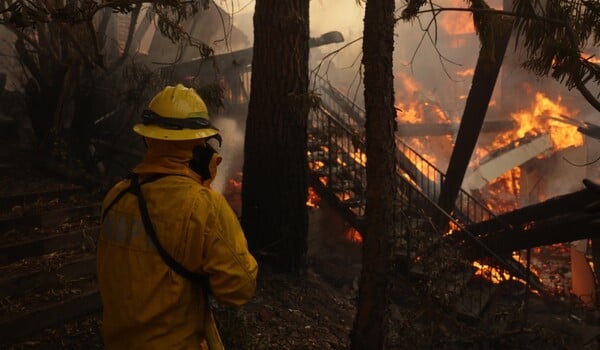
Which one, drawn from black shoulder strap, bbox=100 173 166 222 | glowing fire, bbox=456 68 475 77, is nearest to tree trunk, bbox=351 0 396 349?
black shoulder strap, bbox=100 173 166 222

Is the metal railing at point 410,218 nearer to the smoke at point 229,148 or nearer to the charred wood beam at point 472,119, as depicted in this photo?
the charred wood beam at point 472,119

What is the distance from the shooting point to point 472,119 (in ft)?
28.2

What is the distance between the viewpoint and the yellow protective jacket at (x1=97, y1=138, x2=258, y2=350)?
220 centimetres

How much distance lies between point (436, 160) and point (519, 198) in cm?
413

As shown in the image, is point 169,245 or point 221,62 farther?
point 221,62

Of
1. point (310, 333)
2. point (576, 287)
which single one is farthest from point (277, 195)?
point (576, 287)

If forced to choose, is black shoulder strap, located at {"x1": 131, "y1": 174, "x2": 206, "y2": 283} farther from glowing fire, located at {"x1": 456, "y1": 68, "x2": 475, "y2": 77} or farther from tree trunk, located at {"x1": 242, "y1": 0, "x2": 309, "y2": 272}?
glowing fire, located at {"x1": 456, "y1": 68, "x2": 475, "y2": 77}

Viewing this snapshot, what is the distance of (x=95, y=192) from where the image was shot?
25.9 ft

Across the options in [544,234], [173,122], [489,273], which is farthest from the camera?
[489,273]

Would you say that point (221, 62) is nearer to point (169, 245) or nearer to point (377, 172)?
point (377, 172)

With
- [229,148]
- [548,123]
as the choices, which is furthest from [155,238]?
[548,123]

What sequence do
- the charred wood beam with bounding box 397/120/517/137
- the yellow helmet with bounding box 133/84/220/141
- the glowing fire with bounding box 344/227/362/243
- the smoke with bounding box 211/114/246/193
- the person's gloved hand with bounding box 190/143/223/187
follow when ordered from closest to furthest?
the yellow helmet with bounding box 133/84/220/141
the person's gloved hand with bounding box 190/143/223/187
the glowing fire with bounding box 344/227/362/243
the smoke with bounding box 211/114/246/193
the charred wood beam with bounding box 397/120/517/137

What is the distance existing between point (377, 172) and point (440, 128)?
16486 millimetres

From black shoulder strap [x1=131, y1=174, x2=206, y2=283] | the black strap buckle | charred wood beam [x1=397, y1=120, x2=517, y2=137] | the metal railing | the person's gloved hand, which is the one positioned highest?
charred wood beam [x1=397, y1=120, x2=517, y2=137]
